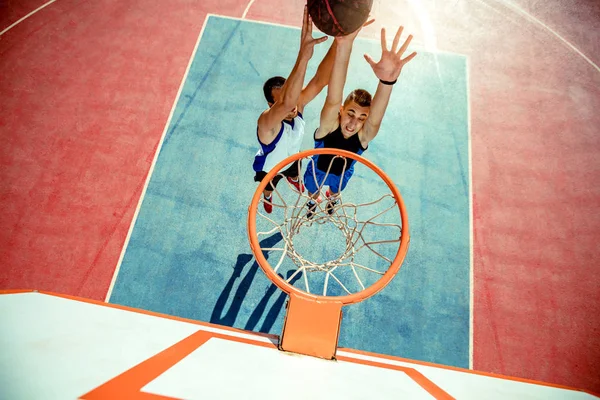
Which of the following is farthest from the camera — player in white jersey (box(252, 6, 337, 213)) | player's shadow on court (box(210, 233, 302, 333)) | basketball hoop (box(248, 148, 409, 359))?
Result: player's shadow on court (box(210, 233, 302, 333))

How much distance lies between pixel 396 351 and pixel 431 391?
1.85m

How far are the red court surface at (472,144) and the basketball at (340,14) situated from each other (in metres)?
3.00

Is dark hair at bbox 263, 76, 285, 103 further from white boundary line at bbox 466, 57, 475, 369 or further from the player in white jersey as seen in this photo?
white boundary line at bbox 466, 57, 475, 369

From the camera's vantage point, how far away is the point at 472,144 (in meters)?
4.72

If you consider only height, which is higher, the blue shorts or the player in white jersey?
the player in white jersey

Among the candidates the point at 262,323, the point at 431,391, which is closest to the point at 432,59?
the point at 262,323

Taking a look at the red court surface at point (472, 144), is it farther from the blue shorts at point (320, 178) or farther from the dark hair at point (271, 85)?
the dark hair at point (271, 85)

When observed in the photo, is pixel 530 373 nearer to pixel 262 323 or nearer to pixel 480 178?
pixel 480 178

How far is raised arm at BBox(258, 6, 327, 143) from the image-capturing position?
2.39 m

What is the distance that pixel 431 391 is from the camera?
1850mm

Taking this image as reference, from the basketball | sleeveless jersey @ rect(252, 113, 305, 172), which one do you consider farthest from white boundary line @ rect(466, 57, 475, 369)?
the basketball

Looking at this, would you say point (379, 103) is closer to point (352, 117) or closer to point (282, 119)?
point (352, 117)

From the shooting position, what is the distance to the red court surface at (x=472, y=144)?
12.6ft

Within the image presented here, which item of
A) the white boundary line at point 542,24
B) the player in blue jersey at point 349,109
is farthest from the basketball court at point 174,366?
the white boundary line at point 542,24
